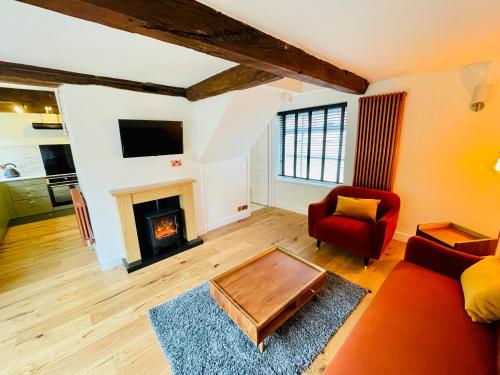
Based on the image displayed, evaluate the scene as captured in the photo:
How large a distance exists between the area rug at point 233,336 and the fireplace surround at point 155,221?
962 mm

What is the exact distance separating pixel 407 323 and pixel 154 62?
2740 mm

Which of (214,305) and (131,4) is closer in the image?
(131,4)

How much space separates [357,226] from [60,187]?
5.72 m

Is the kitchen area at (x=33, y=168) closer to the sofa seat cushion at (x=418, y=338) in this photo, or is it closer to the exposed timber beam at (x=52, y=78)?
the exposed timber beam at (x=52, y=78)

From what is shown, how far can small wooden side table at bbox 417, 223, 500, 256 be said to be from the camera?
2111mm

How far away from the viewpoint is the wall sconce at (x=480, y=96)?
2156 millimetres

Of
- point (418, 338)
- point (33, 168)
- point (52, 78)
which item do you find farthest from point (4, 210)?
point (418, 338)

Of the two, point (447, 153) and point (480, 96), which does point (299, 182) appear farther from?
point (480, 96)

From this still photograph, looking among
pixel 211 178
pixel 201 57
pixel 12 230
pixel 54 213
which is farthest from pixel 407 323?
pixel 54 213

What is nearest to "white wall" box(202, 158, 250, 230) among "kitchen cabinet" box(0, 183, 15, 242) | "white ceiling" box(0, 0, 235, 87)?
"white ceiling" box(0, 0, 235, 87)

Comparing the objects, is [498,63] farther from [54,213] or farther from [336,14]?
[54,213]

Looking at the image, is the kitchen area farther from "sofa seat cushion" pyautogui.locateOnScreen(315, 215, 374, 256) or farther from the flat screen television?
"sofa seat cushion" pyautogui.locateOnScreen(315, 215, 374, 256)

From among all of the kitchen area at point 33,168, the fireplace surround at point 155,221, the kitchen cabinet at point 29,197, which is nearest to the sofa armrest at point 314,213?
the fireplace surround at point 155,221

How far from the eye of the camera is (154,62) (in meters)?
1.92
